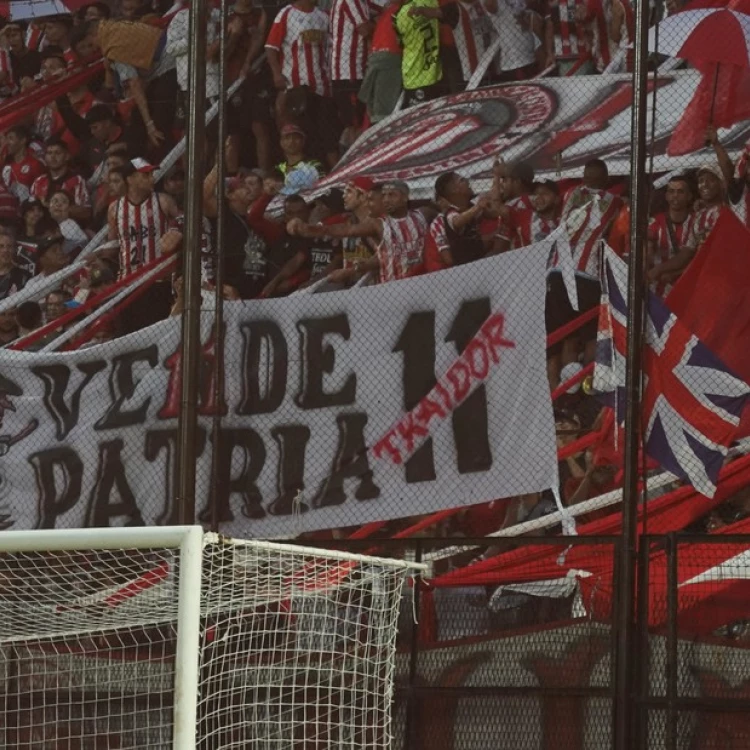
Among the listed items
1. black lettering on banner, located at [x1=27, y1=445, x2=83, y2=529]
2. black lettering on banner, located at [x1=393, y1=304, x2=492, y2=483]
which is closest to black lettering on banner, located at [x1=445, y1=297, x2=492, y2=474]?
black lettering on banner, located at [x1=393, y1=304, x2=492, y2=483]

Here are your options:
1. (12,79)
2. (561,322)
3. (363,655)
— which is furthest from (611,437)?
(12,79)

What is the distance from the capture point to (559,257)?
818 cm

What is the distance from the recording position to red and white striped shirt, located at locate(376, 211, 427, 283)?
900cm

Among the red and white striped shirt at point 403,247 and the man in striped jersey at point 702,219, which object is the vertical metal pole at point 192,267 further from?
the man in striped jersey at point 702,219

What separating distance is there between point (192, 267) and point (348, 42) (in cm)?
221

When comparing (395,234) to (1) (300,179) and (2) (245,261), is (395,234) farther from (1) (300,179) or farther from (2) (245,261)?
(2) (245,261)

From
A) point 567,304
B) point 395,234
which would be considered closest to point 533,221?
point 567,304

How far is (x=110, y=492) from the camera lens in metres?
8.96

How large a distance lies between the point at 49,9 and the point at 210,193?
85.2 inches

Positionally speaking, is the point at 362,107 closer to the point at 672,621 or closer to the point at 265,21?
the point at 265,21

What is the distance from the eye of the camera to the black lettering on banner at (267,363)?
8820 mm

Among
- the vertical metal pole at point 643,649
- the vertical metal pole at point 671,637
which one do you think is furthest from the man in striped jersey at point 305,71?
the vertical metal pole at point 671,637

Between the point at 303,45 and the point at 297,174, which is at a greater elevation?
the point at 303,45

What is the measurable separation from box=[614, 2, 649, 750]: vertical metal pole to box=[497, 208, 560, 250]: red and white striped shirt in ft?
3.42
